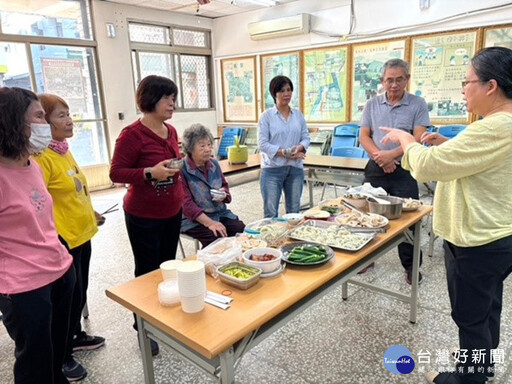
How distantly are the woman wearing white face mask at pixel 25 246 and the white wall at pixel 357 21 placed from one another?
17.9 feet

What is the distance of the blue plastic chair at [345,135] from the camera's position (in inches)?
222

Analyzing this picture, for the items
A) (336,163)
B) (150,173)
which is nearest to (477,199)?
(150,173)

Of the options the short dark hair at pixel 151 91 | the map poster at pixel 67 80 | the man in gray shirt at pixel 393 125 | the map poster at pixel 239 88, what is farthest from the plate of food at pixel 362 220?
the map poster at pixel 239 88

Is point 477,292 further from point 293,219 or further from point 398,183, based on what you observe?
point 398,183

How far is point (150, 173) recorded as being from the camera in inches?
72.7

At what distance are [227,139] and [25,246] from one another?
6.31 metres

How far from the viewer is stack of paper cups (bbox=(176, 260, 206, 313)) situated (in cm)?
114

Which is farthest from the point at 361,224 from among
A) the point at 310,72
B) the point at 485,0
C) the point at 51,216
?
the point at 310,72

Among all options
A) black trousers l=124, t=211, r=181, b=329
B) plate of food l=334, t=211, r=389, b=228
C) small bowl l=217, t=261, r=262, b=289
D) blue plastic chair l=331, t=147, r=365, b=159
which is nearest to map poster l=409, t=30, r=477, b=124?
blue plastic chair l=331, t=147, r=365, b=159

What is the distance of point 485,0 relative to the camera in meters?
4.75

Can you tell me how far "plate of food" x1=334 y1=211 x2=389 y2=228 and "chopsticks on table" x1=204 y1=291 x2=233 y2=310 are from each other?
2.78 feet

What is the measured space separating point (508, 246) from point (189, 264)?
1.19 meters

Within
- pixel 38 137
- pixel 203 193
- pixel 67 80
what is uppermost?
pixel 67 80

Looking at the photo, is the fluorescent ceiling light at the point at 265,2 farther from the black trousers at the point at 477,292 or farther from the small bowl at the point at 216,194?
the black trousers at the point at 477,292
